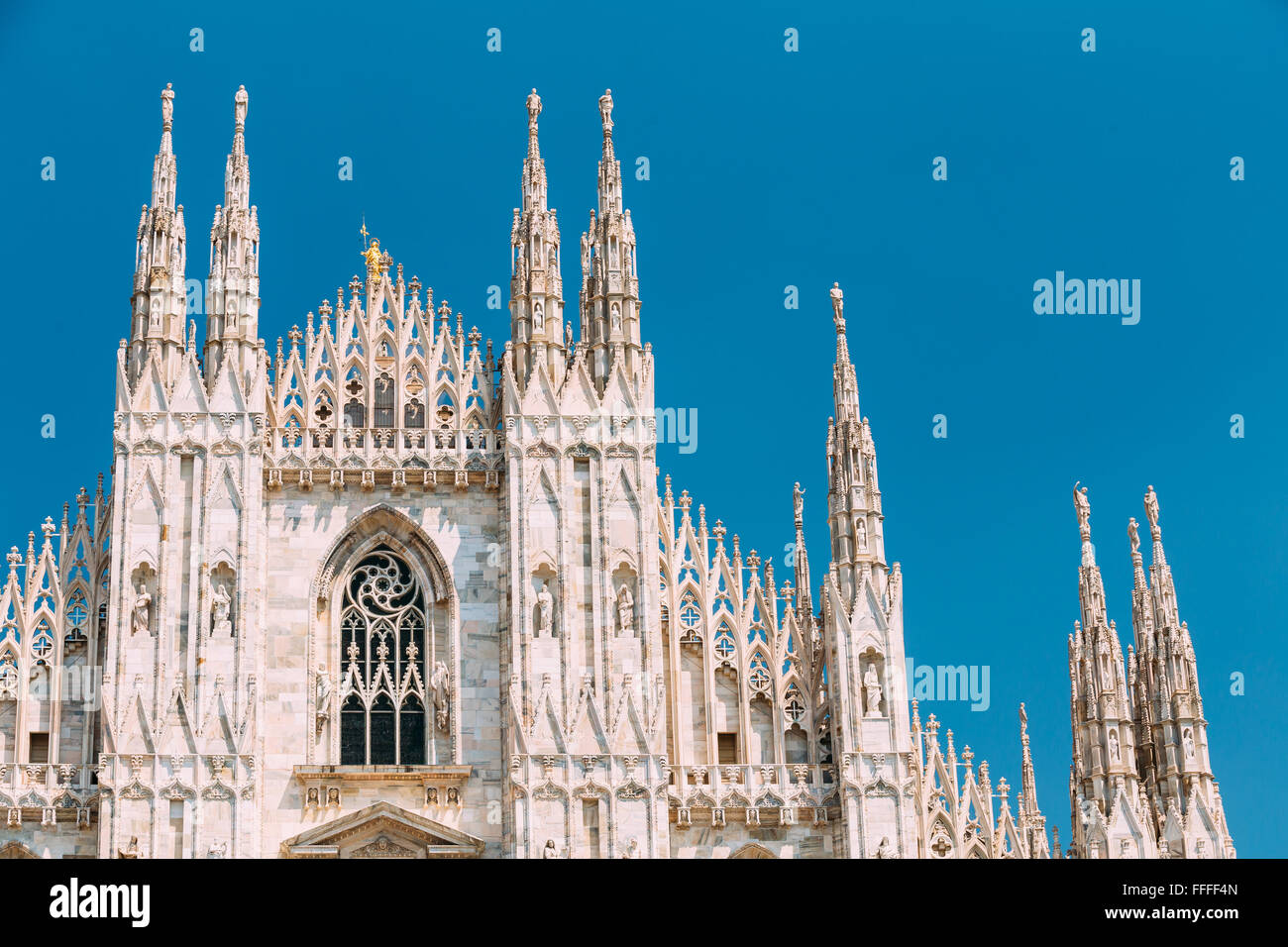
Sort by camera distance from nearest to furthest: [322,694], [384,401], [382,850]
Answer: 1. [382,850]
2. [322,694]
3. [384,401]

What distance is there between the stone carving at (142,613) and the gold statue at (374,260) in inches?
317

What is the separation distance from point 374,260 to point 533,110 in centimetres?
415

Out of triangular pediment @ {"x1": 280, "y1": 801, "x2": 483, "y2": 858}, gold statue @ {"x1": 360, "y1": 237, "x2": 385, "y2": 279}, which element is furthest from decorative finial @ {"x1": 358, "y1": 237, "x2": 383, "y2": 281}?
triangular pediment @ {"x1": 280, "y1": 801, "x2": 483, "y2": 858}

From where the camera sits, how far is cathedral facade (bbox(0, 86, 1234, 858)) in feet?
108

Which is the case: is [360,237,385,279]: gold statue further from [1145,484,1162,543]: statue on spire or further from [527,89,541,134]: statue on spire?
[1145,484,1162,543]: statue on spire

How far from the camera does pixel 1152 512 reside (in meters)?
36.4

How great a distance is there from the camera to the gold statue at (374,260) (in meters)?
38.6

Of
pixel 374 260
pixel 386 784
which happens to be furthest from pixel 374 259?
pixel 386 784

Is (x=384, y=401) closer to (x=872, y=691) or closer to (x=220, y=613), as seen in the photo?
(x=220, y=613)

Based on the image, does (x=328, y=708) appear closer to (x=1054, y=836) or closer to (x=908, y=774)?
(x=908, y=774)

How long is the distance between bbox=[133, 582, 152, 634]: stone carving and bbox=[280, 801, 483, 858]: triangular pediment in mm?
4165

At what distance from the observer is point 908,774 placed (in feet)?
111

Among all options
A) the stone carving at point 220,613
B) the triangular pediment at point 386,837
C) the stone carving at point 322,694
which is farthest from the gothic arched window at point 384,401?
the triangular pediment at point 386,837

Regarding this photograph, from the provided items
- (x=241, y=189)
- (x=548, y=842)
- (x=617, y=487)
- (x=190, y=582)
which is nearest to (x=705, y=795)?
(x=548, y=842)
